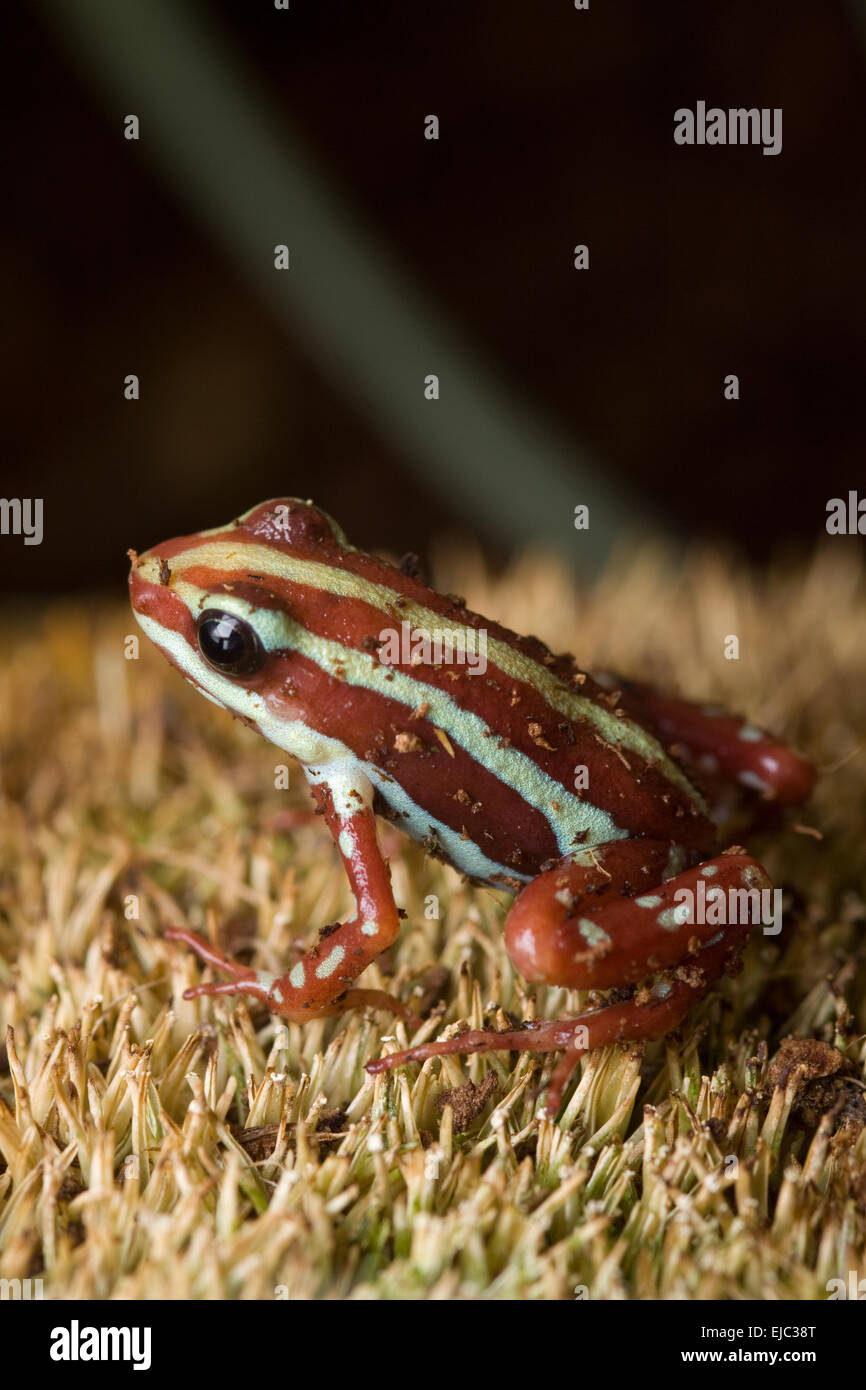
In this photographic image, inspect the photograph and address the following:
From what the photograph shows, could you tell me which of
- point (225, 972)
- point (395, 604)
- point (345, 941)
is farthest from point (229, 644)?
point (225, 972)

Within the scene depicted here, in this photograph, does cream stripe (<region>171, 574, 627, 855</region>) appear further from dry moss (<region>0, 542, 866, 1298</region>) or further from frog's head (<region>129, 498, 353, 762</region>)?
dry moss (<region>0, 542, 866, 1298</region>)

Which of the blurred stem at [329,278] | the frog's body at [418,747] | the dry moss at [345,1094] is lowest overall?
the dry moss at [345,1094]

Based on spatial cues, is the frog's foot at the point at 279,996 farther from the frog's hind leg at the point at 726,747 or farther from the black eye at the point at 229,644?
the frog's hind leg at the point at 726,747

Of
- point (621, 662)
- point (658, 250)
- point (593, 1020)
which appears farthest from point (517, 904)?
point (658, 250)

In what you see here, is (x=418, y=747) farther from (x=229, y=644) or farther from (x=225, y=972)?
(x=225, y=972)

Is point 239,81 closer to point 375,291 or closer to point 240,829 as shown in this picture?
point 375,291

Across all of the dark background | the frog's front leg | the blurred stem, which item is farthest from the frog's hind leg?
the dark background

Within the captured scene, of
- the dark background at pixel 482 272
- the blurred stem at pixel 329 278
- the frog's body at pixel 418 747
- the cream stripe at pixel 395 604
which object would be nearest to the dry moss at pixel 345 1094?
the frog's body at pixel 418 747
